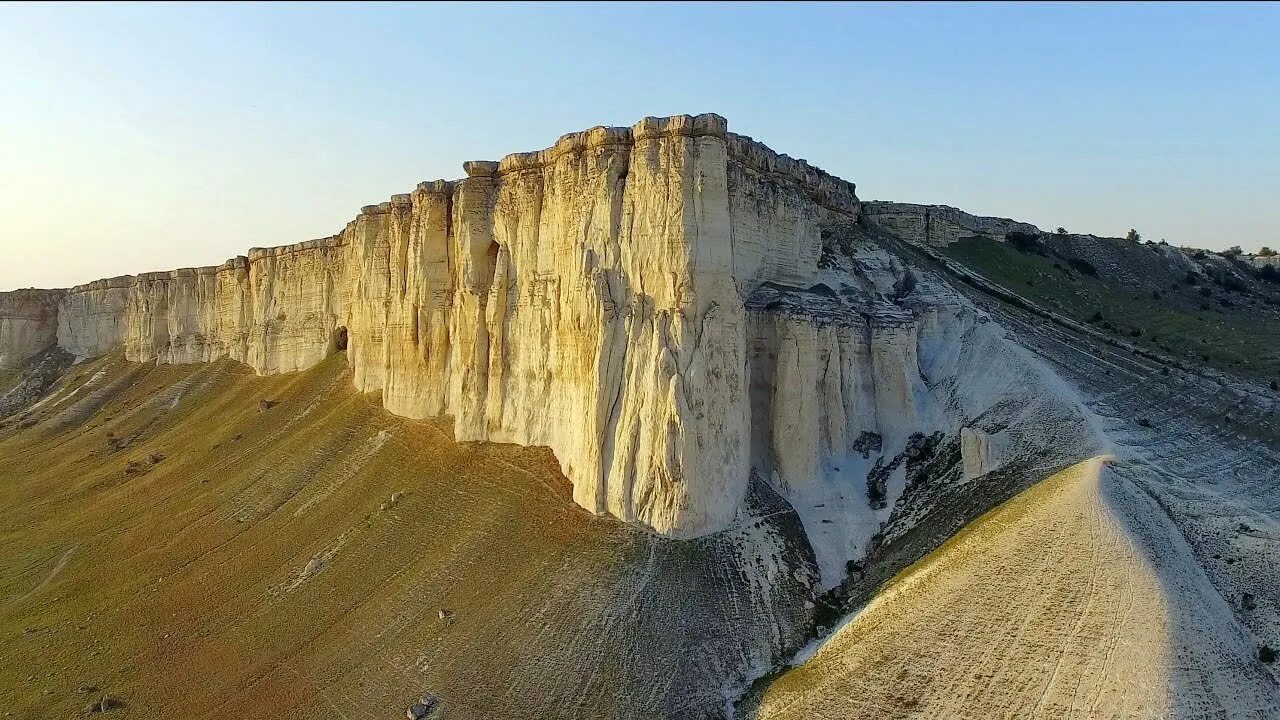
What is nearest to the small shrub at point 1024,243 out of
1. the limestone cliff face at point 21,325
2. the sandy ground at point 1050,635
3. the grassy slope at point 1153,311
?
the grassy slope at point 1153,311

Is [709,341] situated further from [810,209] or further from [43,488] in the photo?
[43,488]

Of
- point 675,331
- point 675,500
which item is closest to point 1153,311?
point 675,331

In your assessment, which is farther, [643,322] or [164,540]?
[164,540]

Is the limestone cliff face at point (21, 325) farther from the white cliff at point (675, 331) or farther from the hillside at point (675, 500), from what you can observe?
the white cliff at point (675, 331)

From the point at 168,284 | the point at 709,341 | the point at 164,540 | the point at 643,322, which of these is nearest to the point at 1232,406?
the point at 709,341

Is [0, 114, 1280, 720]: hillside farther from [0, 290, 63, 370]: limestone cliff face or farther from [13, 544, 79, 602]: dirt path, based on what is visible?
[0, 290, 63, 370]: limestone cliff face

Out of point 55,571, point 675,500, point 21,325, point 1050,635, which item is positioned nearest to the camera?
point 1050,635

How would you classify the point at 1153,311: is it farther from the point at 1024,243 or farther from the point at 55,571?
the point at 55,571

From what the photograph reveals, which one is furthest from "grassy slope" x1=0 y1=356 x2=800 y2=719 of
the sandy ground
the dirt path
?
the sandy ground
